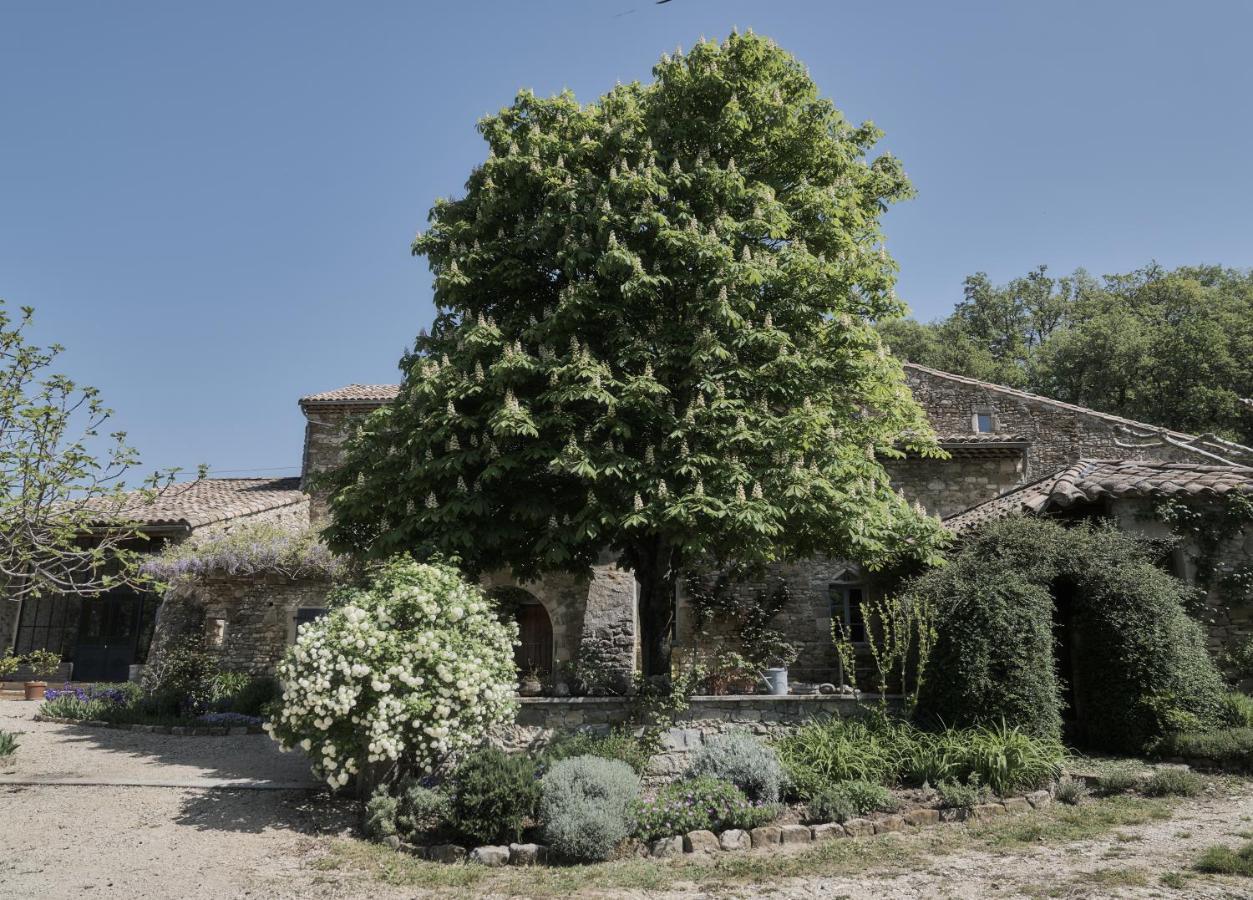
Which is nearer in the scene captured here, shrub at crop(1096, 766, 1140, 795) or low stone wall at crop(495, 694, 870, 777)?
shrub at crop(1096, 766, 1140, 795)

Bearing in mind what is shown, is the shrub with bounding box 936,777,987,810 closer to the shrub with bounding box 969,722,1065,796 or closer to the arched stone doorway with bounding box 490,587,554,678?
the shrub with bounding box 969,722,1065,796

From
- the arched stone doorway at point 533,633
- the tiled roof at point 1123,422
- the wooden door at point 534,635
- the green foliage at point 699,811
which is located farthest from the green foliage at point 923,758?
the tiled roof at point 1123,422

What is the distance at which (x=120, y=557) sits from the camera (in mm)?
9312

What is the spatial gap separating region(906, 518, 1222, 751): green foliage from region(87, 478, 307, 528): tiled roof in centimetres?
1586

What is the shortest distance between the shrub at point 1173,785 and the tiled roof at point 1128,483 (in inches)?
161

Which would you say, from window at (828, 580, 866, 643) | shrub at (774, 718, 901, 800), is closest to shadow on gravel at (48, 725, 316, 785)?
shrub at (774, 718, 901, 800)

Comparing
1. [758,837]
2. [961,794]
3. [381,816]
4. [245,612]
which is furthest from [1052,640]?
[245,612]

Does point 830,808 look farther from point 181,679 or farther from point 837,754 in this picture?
point 181,679

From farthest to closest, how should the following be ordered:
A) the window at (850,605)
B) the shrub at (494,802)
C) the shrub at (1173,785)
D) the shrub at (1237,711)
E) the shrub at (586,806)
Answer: the window at (850,605), the shrub at (1237,711), the shrub at (1173,785), the shrub at (494,802), the shrub at (586,806)

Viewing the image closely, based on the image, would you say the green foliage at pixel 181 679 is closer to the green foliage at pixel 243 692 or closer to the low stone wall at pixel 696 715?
the green foliage at pixel 243 692

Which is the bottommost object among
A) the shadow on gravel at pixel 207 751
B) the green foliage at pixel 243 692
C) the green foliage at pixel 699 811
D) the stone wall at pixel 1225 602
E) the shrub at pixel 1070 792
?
the shadow on gravel at pixel 207 751

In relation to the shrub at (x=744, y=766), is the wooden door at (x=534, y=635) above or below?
above

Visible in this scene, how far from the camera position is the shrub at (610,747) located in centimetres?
955

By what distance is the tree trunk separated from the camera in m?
11.5
